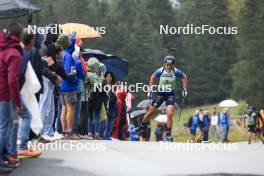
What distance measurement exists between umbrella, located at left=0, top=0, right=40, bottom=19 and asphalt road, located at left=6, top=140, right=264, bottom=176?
3450mm

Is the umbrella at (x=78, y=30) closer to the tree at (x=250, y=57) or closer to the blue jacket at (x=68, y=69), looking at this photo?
the blue jacket at (x=68, y=69)

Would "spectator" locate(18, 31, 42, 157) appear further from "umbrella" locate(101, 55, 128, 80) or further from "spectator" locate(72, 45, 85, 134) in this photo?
"umbrella" locate(101, 55, 128, 80)

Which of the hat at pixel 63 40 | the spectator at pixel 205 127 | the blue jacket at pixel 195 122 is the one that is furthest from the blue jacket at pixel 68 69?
the blue jacket at pixel 195 122

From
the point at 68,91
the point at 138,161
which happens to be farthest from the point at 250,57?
the point at 138,161

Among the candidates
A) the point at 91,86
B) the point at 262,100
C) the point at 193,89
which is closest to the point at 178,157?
the point at 91,86

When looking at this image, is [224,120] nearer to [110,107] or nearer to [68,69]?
[110,107]

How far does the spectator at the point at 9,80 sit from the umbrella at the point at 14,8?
213 inches

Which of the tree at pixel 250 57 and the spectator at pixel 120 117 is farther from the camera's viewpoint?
the tree at pixel 250 57

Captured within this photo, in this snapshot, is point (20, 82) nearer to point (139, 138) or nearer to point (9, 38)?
point (9, 38)

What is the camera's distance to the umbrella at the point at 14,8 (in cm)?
1414

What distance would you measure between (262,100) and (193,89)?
14892 mm

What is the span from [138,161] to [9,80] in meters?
3.12

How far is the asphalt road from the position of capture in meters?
9.66

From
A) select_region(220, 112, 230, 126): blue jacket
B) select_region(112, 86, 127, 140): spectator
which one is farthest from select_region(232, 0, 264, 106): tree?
select_region(112, 86, 127, 140): spectator
